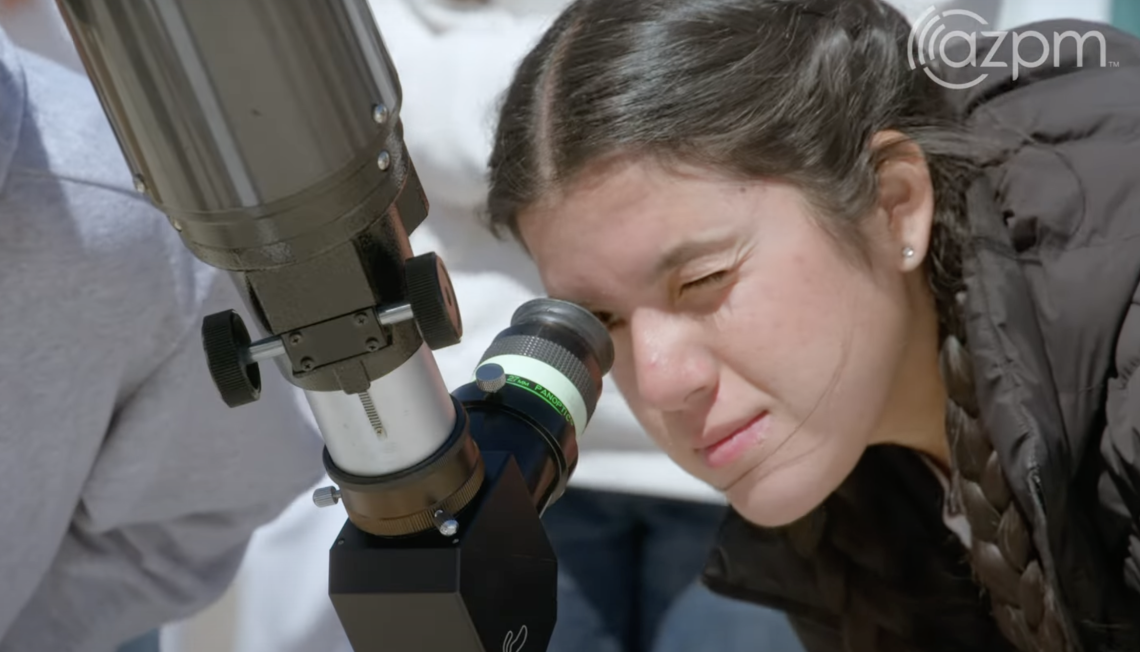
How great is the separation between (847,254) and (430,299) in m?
0.47

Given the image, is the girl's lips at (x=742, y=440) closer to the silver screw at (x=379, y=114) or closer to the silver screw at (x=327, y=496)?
the silver screw at (x=327, y=496)

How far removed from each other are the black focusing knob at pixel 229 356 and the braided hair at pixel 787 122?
1.30 feet

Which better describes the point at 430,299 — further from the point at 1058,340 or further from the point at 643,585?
the point at 643,585

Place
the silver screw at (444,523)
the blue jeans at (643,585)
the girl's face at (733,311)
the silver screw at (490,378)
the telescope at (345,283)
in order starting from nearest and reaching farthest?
1. the telescope at (345,283)
2. the silver screw at (444,523)
3. the silver screw at (490,378)
4. the girl's face at (733,311)
5. the blue jeans at (643,585)

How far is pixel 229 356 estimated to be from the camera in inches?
16.3

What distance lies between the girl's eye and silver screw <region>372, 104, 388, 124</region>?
427 mm

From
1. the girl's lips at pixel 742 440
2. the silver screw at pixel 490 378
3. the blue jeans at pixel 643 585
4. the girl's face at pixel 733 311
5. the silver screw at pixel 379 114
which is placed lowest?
the blue jeans at pixel 643 585

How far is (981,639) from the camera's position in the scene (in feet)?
3.33

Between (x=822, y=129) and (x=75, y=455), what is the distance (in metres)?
0.52

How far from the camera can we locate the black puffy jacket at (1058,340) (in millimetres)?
778

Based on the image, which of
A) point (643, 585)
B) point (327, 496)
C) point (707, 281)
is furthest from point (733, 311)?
point (643, 585)

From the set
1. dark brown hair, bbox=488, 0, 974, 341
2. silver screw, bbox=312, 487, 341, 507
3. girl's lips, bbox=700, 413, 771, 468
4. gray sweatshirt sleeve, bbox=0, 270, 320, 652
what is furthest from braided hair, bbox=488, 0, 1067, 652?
silver screw, bbox=312, 487, 341, 507

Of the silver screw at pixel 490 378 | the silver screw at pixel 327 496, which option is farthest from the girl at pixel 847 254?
the silver screw at pixel 327 496

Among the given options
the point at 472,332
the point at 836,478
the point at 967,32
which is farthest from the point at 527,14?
the point at 836,478
